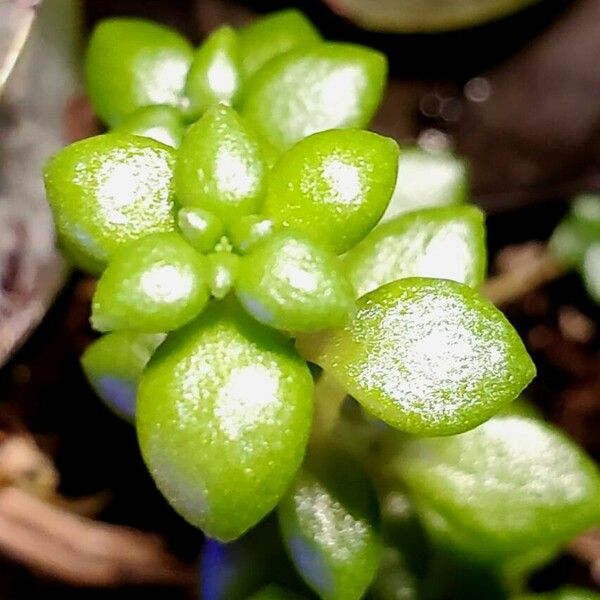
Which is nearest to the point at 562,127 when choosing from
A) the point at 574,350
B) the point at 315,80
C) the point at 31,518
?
the point at 574,350

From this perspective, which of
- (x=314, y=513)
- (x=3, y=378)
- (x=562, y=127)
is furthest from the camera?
(x=562, y=127)

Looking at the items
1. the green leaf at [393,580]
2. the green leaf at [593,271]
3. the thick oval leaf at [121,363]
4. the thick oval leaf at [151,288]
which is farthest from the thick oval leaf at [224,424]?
the green leaf at [593,271]

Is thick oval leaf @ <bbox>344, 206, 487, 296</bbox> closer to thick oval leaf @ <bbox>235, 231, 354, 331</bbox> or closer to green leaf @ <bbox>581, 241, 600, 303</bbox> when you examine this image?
thick oval leaf @ <bbox>235, 231, 354, 331</bbox>

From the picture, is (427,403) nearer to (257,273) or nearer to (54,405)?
(257,273)

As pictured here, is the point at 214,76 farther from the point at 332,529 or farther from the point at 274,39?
the point at 332,529

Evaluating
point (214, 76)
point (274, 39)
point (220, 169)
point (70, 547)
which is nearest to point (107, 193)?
point (220, 169)

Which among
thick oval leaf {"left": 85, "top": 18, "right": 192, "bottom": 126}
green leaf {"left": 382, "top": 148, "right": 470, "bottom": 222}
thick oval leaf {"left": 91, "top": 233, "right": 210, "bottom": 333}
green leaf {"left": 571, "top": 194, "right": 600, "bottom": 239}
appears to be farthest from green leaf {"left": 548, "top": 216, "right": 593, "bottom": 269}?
thick oval leaf {"left": 91, "top": 233, "right": 210, "bottom": 333}
